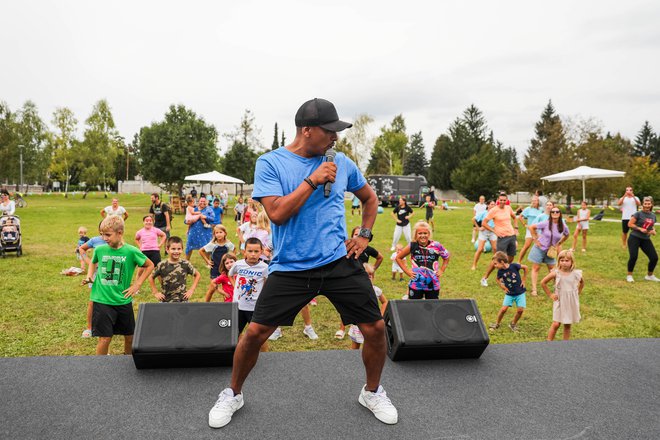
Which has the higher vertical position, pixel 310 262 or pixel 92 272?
pixel 310 262

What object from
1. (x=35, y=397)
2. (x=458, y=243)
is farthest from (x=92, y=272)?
(x=458, y=243)

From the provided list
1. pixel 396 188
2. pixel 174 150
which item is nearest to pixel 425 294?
pixel 174 150

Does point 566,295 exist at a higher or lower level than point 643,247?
lower

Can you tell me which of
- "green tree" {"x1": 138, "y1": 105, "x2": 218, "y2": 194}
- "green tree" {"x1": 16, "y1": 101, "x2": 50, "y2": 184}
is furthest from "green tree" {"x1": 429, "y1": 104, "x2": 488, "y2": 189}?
"green tree" {"x1": 16, "y1": 101, "x2": 50, "y2": 184}

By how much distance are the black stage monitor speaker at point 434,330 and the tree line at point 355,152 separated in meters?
30.0

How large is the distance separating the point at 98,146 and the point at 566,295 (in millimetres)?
55864

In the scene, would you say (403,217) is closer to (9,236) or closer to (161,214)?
(161,214)

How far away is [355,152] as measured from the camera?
63.8m

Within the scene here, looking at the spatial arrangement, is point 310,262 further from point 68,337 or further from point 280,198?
point 68,337

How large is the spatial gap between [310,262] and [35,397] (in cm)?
189

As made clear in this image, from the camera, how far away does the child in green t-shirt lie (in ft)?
13.8

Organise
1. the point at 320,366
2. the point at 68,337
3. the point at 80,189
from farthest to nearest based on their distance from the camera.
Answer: the point at 80,189
the point at 68,337
the point at 320,366

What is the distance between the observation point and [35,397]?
2.80 meters

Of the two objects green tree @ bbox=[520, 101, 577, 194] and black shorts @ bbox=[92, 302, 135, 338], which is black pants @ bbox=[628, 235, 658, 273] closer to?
black shorts @ bbox=[92, 302, 135, 338]
